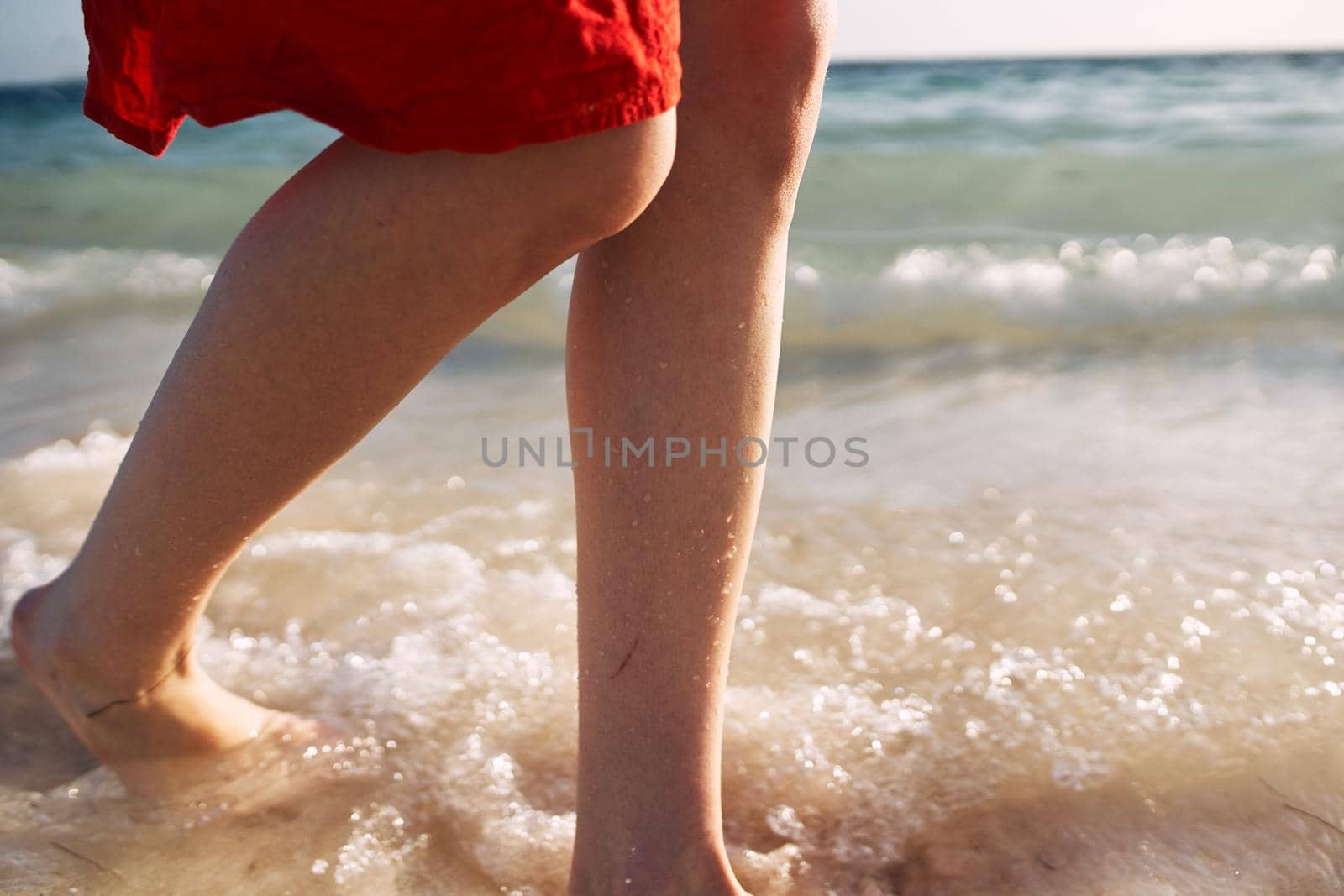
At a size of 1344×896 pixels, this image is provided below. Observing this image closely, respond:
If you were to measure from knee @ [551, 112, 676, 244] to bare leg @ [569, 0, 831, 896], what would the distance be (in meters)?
0.08

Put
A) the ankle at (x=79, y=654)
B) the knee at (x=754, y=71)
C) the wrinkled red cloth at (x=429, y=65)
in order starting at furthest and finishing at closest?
the ankle at (x=79, y=654)
the knee at (x=754, y=71)
the wrinkled red cloth at (x=429, y=65)

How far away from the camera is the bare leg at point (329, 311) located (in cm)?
58

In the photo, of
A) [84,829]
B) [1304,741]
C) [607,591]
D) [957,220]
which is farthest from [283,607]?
[957,220]

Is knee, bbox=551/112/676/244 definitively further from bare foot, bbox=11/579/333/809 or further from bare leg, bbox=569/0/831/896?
bare foot, bbox=11/579/333/809

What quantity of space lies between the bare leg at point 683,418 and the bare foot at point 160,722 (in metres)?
0.35

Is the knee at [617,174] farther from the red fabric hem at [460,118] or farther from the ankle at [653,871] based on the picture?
the ankle at [653,871]

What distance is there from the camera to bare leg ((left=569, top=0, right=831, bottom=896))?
0.69 meters

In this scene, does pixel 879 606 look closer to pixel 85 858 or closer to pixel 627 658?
pixel 627 658

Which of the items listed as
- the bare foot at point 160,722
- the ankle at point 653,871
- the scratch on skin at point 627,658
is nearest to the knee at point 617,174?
the scratch on skin at point 627,658

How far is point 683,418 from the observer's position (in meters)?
0.70

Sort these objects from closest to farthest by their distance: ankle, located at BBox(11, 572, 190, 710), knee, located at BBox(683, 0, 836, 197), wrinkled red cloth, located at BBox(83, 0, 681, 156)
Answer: wrinkled red cloth, located at BBox(83, 0, 681, 156) → knee, located at BBox(683, 0, 836, 197) → ankle, located at BBox(11, 572, 190, 710)

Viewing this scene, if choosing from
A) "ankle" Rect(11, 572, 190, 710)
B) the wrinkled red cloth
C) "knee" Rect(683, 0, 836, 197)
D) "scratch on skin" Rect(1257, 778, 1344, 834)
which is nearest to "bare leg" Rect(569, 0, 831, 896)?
"knee" Rect(683, 0, 836, 197)

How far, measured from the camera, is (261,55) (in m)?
0.53

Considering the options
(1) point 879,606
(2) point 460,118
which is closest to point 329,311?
(2) point 460,118
